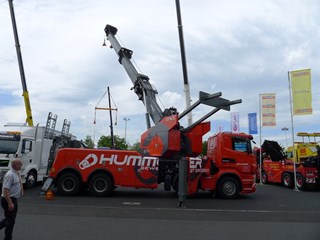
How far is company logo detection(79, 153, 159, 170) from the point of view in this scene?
15.0 m

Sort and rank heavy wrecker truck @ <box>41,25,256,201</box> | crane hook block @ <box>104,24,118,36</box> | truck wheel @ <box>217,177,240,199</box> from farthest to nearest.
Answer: crane hook block @ <box>104,24,118,36</box> → truck wheel @ <box>217,177,240,199</box> → heavy wrecker truck @ <box>41,25,256,201</box>

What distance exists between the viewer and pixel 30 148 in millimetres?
17844

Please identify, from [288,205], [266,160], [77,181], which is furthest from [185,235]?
[266,160]

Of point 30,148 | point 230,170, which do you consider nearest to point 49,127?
point 30,148

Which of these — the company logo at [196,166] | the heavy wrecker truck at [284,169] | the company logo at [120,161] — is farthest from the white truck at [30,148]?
the heavy wrecker truck at [284,169]

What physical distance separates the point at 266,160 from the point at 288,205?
11.2 metres

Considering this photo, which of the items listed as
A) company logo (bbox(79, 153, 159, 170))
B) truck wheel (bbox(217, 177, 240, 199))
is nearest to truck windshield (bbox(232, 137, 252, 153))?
truck wheel (bbox(217, 177, 240, 199))

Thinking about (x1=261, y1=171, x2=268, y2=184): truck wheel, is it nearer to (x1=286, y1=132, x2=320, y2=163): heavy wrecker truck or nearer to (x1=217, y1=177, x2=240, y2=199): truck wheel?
(x1=286, y1=132, x2=320, y2=163): heavy wrecker truck

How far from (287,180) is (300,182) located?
1.63 metres

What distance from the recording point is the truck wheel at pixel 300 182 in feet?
65.0

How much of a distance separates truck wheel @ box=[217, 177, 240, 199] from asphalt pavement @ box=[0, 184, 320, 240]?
1.23 feet

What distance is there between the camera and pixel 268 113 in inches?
966

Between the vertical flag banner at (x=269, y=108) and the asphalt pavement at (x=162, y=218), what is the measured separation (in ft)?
33.4

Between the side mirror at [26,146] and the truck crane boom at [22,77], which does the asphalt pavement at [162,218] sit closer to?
the side mirror at [26,146]
